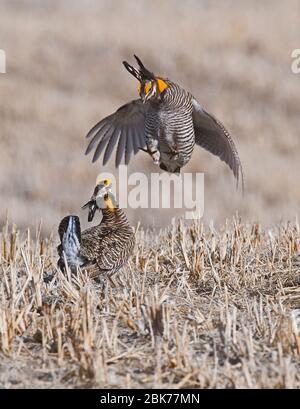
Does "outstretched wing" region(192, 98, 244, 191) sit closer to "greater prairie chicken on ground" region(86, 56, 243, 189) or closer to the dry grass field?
"greater prairie chicken on ground" region(86, 56, 243, 189)

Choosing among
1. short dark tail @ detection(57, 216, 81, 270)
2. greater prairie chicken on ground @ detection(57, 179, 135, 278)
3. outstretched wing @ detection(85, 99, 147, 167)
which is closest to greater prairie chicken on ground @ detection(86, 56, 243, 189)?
outstretched wing @ detection(85, 99, 147, 167)

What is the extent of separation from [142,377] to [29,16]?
13.1 metres

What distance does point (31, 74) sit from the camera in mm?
13430

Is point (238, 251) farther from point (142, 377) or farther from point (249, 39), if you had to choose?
point (249, 39)

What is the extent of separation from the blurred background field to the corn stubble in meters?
4.01

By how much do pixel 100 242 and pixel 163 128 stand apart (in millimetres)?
1716

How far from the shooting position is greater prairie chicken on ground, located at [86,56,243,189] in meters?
6.39

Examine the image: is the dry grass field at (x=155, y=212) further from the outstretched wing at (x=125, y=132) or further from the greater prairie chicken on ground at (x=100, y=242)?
the outstretched wing at (x=125, y=132)

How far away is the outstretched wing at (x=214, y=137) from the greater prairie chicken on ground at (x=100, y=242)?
1636 millimetres

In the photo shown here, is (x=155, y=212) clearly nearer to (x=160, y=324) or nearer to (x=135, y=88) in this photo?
(x=135, y=88)

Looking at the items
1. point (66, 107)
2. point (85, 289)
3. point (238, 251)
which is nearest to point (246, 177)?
point (66, 107)

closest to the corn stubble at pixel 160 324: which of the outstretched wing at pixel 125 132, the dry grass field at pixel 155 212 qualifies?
Answer: the dry grass field at pixel 155 212

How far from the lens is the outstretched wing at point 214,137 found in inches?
261
